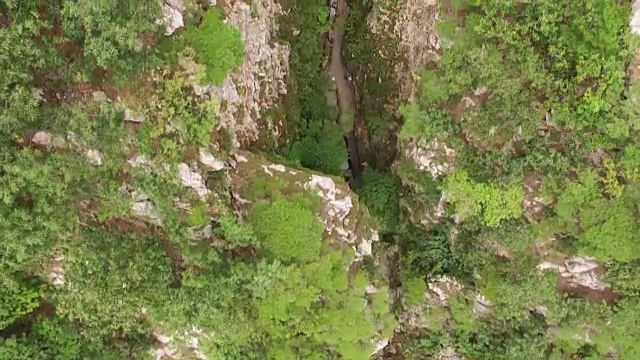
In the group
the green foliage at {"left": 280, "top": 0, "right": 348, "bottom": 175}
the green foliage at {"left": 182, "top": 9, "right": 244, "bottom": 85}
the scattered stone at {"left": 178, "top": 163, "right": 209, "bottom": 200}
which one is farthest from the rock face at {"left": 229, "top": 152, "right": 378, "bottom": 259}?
the green foliage at {"left": 182, "top": 9, "right": 244, "bottom": 85}

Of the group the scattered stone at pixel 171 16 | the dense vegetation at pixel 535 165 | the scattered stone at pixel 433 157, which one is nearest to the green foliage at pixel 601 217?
the dense vegetation at pixel 535 165

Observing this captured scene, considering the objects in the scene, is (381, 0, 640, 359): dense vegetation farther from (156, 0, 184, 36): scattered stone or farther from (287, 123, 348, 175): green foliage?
(156, 0, 184, 36): scattered stone

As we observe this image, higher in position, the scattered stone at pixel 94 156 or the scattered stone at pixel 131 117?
the scattered stone at pixel 131 117

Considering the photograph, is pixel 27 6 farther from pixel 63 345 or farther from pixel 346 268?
pixel 346 268

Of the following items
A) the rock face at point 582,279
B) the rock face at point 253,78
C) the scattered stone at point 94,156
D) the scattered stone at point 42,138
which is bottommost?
the rock face at point 582,279

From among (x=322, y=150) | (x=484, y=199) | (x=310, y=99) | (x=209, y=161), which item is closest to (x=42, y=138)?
(x=209, y=161)

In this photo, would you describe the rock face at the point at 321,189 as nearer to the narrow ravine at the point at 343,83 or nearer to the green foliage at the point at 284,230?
the green foliage at the point at 284,230
